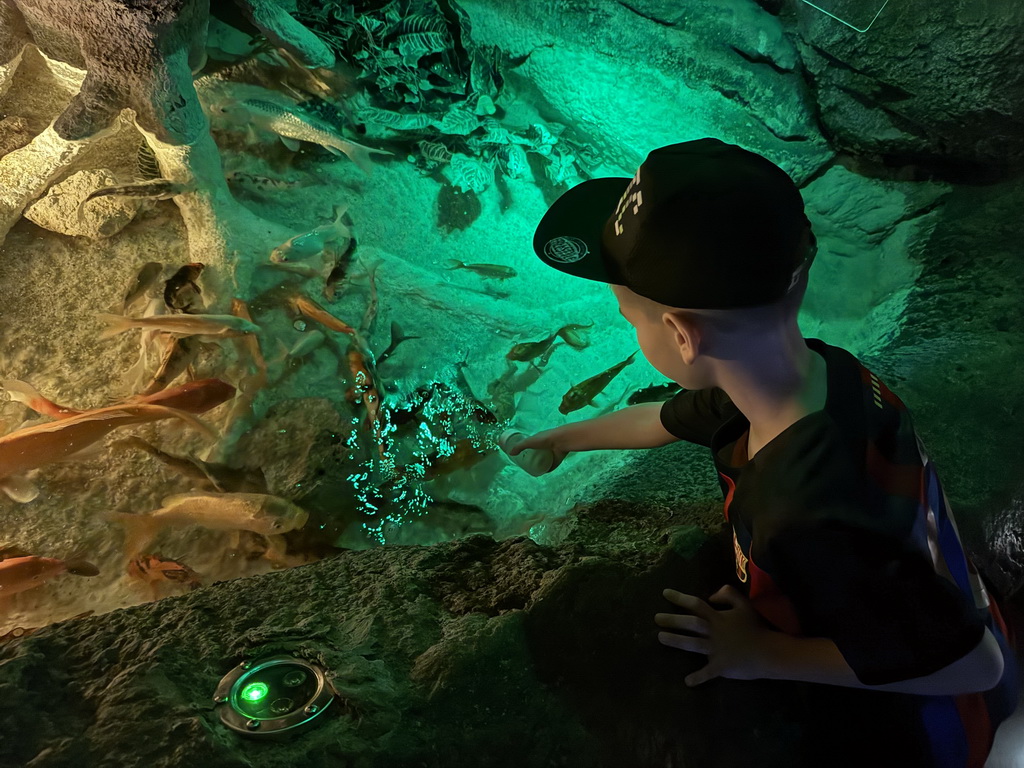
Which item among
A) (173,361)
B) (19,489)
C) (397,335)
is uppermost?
(397,335)

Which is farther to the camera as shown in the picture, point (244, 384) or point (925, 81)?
point (925, 81)

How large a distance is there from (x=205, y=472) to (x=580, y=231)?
231cm

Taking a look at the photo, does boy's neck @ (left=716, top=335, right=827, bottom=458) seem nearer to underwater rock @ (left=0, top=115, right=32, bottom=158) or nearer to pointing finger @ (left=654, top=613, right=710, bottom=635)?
pointing finger @ (left=654, top=613, right=710, bottom=635)

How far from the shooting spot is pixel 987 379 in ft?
7.74

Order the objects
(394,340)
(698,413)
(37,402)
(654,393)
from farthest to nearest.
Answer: (654,393) → (394,340) → (37,402) → (698,413)

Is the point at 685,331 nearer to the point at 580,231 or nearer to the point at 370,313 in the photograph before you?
the point at 580,231

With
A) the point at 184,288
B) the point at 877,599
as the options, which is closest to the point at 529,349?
the point at 184,288

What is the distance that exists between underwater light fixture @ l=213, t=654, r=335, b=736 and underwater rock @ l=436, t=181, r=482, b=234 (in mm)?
3043

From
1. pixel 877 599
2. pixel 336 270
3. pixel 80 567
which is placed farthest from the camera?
pixel 336 270

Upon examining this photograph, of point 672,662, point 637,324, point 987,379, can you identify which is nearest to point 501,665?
point 672,662

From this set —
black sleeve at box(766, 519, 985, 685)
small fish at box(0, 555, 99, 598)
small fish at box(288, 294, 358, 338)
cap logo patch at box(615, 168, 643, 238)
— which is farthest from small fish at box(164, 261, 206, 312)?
black sleeve at box(766, 519, 985, 685)

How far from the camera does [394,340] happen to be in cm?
345

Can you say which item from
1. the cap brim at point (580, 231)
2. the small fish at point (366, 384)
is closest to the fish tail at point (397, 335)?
the small fish at point (366, 384)

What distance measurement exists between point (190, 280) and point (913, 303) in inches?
159
